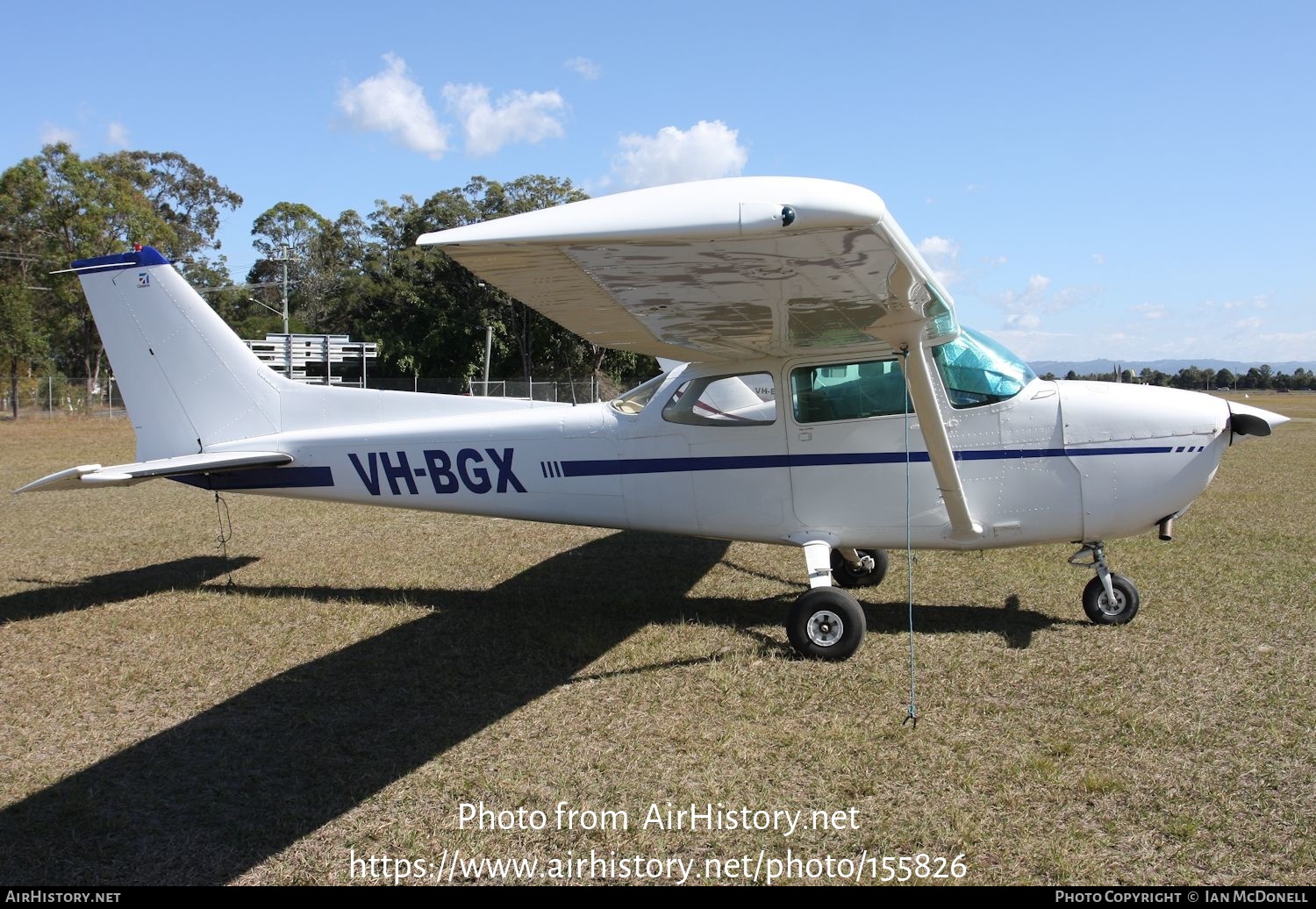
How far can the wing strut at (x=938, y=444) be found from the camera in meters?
4.91

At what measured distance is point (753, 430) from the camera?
5.87m

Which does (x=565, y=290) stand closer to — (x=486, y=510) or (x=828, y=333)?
(x=828, y=333)

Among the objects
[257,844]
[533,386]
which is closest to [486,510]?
[257,844]

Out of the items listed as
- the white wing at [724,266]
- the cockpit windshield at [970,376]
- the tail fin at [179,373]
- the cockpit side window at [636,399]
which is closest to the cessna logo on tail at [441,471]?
A: the cockpit side window at [636,399]

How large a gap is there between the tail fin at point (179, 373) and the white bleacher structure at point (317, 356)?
71.3 ft

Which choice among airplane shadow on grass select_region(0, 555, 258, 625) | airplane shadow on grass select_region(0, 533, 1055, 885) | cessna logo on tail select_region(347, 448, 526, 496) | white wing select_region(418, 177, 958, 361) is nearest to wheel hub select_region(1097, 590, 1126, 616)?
airplane shadow on grass select_region(0, 533, 1055, 885)

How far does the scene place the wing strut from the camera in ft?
16.1

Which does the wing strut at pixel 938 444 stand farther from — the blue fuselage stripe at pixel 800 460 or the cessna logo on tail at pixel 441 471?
the cessna logo on tail at pixel 441 471

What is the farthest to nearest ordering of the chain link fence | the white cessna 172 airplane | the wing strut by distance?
the chain link fence
the wing strut
the white cessna 172 airplane

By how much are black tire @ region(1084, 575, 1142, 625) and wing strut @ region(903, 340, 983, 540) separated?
3.29ft

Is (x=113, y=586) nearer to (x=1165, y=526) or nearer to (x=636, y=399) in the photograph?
(x=636, y=399)

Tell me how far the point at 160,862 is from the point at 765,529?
3963 millimetres

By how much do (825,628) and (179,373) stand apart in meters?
5.60

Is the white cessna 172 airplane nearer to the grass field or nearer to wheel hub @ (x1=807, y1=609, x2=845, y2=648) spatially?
wheel hub @ (x1=807, y1=609, x2=845, y2=648)
